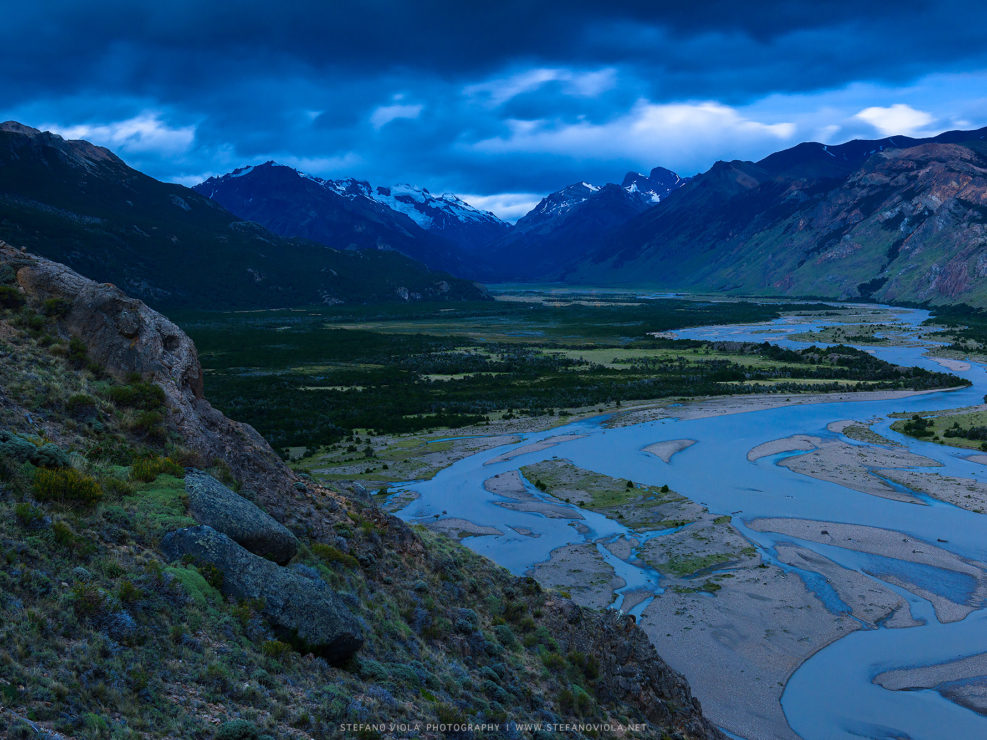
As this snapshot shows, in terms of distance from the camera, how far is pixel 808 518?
3509cm

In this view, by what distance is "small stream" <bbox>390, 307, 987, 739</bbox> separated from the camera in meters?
19.7

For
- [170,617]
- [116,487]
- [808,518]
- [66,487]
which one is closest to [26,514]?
[66,487]

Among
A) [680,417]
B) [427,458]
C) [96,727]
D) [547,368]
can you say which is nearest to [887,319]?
[547,368]

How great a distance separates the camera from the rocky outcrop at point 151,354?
17719 mm

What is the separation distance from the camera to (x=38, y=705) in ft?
28.5

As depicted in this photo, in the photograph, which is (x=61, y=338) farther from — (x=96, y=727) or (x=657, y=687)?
(x=657, y=687)

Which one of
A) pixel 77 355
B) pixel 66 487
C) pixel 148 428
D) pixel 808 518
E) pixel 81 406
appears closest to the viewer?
pixel 66 487

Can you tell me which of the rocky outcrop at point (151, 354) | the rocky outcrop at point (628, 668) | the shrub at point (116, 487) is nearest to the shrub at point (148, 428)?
the rocky outcrop at point (151, 354)

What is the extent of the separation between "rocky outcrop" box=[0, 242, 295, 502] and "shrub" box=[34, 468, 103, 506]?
3997mm

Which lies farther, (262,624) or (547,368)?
(547,368)

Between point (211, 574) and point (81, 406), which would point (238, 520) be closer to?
point (211, 574)

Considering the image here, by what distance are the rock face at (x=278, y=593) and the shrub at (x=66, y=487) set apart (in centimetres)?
156

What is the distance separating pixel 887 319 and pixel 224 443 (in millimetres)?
185265

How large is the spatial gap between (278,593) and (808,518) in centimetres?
2973
